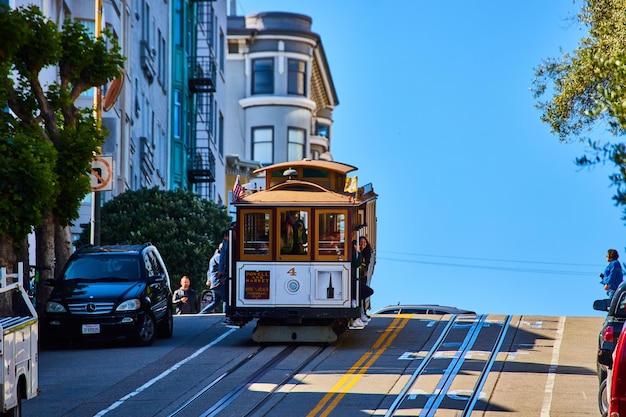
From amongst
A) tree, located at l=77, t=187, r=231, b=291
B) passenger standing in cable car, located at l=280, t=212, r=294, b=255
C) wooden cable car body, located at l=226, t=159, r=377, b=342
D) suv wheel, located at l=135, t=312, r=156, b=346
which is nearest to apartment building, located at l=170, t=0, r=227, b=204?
tree, located at l=77, t=187, r=231, b=291

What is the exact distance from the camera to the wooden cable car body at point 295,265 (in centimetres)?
2445

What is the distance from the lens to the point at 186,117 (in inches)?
2243

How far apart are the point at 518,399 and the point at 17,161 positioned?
32.0 feet

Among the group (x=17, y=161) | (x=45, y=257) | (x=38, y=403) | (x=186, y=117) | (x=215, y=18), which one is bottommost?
(x=38, y=403)

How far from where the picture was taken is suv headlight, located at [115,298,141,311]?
24.5 m

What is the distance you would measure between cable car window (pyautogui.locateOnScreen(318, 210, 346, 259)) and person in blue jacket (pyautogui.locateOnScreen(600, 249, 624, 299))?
6813 millimetres

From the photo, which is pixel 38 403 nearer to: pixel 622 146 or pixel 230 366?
pixel 230 366

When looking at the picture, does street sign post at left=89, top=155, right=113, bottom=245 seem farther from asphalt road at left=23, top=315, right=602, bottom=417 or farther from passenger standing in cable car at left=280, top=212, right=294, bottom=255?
passenger standing in cable car at left=280, top=212, right=294, bottom=255

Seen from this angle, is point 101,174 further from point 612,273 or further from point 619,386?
→ point 619,386

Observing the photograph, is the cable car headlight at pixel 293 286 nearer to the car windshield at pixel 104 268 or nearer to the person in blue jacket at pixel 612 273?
the car windshield at pixel 104 268

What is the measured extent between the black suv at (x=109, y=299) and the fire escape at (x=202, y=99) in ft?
101

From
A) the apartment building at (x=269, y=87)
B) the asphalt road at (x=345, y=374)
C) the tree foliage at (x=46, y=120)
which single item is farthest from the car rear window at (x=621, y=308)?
the apartment building at (x=269, y=87)

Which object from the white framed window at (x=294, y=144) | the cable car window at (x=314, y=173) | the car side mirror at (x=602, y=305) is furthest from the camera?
the white framed window at (x=294, y=144)

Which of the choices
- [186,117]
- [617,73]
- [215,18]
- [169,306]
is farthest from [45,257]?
[215,18]
